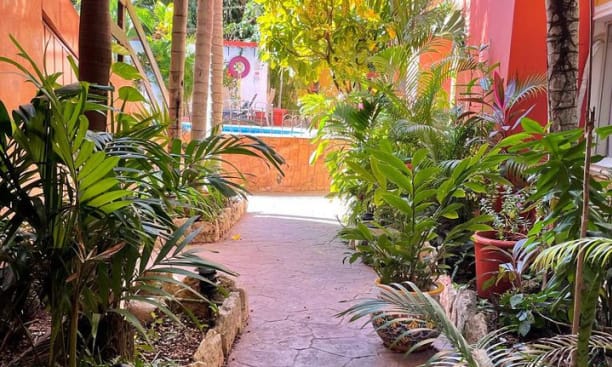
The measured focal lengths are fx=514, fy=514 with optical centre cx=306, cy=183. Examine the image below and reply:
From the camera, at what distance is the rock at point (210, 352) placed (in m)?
2.16

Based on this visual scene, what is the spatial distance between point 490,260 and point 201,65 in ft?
12.5

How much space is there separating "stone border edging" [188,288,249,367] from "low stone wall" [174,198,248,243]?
5.99ft

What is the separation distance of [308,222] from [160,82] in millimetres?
2530

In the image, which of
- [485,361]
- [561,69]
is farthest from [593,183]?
[485,361]

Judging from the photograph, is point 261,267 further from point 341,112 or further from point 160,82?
point 160,82

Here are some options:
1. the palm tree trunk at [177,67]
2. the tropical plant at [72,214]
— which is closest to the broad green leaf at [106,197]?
the tropical plant at [72,214]

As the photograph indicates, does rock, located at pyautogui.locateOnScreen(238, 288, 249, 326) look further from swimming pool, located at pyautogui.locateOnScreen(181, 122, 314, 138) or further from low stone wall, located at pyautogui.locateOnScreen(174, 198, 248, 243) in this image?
swimming pool, located at pyautogui.locateOnScreen(181, 122, 314, 138)

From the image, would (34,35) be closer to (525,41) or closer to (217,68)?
(525,41)

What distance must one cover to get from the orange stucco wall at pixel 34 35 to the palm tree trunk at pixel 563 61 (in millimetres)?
2285

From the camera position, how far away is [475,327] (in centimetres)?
255

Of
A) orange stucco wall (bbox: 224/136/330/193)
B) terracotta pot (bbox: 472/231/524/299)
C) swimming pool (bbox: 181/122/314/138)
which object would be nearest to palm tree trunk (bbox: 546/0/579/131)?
terracotta pot (bbox: 472/231/524/299)

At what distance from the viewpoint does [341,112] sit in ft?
15.1

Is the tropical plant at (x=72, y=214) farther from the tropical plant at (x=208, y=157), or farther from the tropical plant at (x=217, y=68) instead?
the tropical plant at (x=217, y=68)

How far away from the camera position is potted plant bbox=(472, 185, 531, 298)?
278cm
